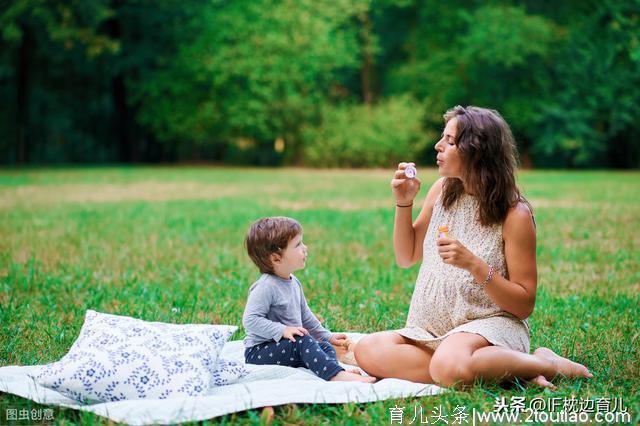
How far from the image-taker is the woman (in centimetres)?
338

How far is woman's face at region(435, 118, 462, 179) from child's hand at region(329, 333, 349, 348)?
3.64ft

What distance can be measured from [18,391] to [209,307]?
2.07 m

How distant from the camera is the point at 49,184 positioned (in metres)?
17.8

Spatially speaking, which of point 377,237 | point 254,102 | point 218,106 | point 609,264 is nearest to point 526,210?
point 609,264

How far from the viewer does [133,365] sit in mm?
3242

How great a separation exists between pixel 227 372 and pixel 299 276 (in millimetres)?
2905

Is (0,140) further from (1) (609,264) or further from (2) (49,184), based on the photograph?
(1) (609,264)

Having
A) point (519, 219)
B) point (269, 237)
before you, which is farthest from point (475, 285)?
point (269, 237)

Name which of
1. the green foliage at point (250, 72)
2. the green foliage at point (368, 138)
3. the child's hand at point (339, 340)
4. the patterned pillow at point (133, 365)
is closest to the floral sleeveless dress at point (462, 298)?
the child's hand at point (339, 340)

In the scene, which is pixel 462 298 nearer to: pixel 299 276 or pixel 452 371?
pixel 452 371

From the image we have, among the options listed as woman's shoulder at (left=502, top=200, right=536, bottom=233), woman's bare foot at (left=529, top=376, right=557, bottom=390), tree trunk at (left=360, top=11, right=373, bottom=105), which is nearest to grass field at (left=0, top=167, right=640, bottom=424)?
woman's bare foot at (left=529, top=376, right=557, bottom=390)

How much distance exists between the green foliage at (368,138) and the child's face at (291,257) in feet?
82.6

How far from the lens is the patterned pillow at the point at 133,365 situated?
10.4 ft

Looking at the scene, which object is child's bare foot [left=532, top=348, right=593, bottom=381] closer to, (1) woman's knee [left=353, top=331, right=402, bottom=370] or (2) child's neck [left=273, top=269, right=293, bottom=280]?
(1) woman's knee [left=353, top=331, right=402, bottom=370]
